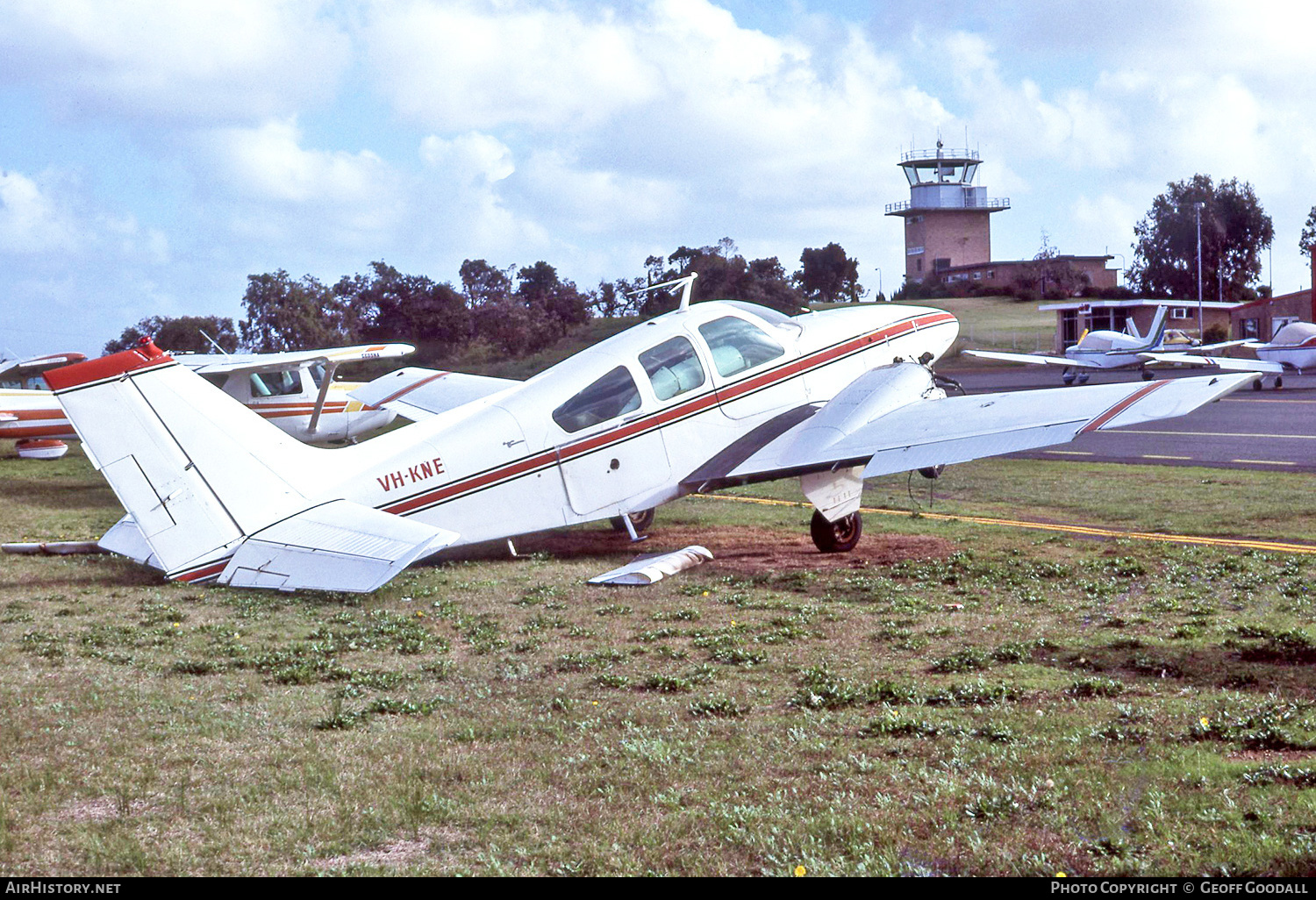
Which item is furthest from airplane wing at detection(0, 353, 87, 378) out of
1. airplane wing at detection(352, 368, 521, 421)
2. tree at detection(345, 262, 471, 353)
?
tree at detection(345, 262, 471, 353)

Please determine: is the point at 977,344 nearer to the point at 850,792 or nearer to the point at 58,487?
the point at 58,487

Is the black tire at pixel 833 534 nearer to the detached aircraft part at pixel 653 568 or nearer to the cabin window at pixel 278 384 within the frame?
the detached aircraft part at pixel 653 568

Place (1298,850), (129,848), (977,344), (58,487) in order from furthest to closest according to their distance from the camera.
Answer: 1. (977,344)
2. (58,487)
3. (129,848)
4. (1298,850)

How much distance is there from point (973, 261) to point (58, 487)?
110 metres

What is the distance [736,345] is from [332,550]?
5.31 metres

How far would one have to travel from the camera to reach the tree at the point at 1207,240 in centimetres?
10956

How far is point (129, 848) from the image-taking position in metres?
4.64

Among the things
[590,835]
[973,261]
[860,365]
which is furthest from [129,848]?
[973,261]

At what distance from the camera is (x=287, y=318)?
6438 cm

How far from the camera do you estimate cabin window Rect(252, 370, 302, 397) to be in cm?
2673

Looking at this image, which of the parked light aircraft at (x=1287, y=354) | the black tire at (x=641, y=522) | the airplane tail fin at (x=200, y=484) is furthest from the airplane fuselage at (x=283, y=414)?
the parked light aircraft at (x=1287, y=354)

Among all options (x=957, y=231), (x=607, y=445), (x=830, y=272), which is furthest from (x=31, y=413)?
(x=957, y=231)

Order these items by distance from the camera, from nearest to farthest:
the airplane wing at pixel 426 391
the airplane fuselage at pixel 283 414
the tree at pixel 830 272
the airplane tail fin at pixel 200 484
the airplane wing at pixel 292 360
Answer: the airplane tail fin at pixel 200 484, the airplane wing at pixel 426 391, the airplane wing at pixel 292 360, the airplane fuselage at pixel 283 414, the tree at pixel 830 272

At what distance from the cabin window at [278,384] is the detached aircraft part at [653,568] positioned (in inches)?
652
